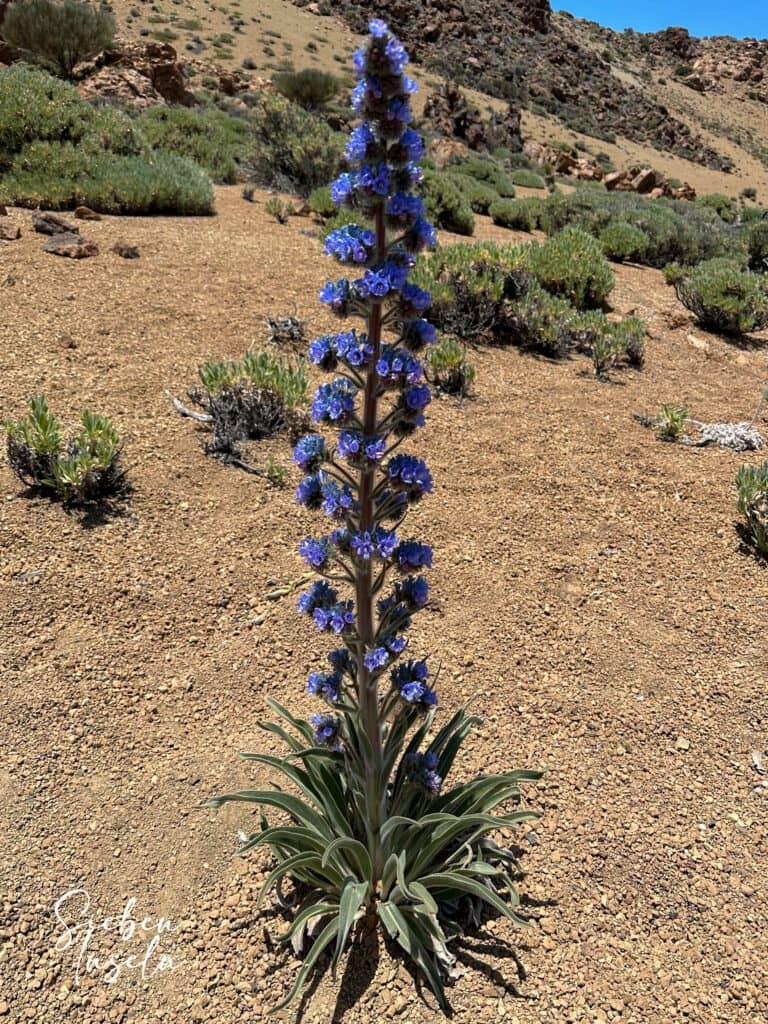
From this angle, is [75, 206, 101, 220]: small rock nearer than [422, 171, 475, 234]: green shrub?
Yes

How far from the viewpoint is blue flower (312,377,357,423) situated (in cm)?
189

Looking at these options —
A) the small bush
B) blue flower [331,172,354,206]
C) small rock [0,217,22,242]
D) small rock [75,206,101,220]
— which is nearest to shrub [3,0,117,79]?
small rock [75,206,101,220]

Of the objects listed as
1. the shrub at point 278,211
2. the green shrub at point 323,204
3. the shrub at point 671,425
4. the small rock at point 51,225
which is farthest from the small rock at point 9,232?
the shrub at point 671,425

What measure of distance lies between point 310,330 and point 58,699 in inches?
180

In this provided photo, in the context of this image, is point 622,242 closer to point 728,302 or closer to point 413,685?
point 728,302

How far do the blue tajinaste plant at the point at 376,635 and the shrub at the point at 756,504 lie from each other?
2841mm

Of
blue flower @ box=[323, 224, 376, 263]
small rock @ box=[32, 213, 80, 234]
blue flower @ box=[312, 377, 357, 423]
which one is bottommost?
small rock @ box=[32, 213, 80, 234]

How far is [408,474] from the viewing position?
6.34 ft

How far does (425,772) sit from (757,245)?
47.2ft

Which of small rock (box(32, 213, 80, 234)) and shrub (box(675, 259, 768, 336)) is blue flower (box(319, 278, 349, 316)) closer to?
small rock (box(32, 213, 80, 234))

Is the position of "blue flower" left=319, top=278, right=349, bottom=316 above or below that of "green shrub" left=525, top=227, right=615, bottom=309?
above

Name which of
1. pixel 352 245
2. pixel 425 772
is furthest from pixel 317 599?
pixel 352 245

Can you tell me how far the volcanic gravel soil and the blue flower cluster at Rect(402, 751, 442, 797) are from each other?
2.12 feet

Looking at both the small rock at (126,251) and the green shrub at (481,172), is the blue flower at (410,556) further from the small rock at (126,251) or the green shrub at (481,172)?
the green shrub at (481,172)
